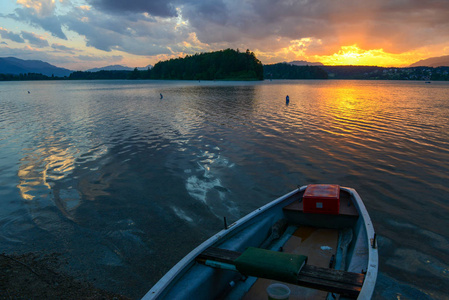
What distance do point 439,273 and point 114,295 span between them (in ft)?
26.1

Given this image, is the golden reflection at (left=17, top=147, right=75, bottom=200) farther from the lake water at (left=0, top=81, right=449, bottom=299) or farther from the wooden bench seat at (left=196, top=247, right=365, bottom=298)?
the wooden bench seat at (left=196, top=247, right=365, bottom=298)

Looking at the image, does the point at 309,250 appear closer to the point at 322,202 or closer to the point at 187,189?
the point at 322,202

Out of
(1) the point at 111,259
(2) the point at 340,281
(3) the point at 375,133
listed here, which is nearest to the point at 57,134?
(1) the point at 111,259

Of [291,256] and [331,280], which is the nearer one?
[331,280]

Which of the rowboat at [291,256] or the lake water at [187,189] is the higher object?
the rowboat at [291,256]

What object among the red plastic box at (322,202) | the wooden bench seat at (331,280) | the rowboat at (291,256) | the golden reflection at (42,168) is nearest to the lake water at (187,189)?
the golden reflection at (42,168)

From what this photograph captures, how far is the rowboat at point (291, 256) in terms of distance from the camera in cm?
479

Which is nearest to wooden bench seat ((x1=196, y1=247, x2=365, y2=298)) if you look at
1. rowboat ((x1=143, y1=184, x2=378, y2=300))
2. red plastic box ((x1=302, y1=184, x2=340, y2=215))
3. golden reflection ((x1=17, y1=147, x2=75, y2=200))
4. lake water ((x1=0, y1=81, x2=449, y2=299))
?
rowboat ((x1=143, y1=184, x2=378, y2=300))

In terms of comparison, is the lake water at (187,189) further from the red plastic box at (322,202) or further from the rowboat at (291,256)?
the red plastic box at (322,202)

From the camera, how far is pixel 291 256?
5211 millimetres

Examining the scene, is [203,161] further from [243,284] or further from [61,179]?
[243,284]

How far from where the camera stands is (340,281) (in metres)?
4.75

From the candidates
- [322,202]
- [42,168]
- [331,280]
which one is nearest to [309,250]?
[322,202]

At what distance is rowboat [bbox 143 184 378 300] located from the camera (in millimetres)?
4789
